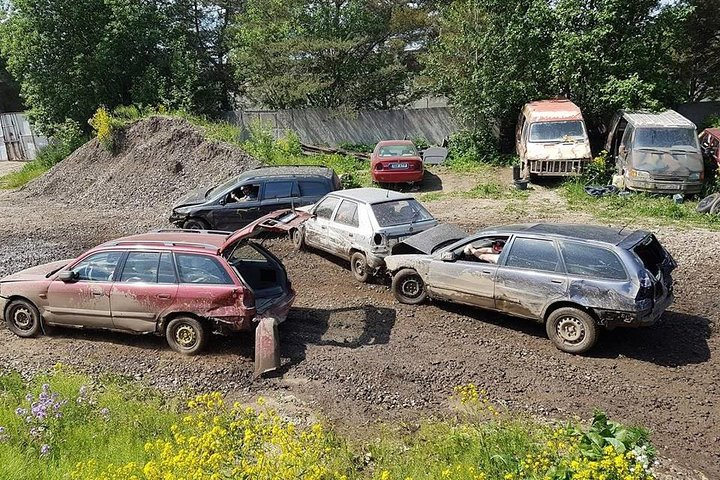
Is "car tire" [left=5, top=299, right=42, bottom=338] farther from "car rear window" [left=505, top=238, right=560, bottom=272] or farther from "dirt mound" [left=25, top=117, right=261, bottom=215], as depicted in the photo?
"dirt mound" [left=25, top=117, right=261, bottom=215]

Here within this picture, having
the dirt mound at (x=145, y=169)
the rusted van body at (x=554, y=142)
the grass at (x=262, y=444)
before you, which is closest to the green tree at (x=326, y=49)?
the dirt mound at (x=145, y=169)

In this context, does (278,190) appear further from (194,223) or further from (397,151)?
(397,151)

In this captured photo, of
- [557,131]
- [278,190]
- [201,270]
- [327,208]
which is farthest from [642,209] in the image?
[201,270]

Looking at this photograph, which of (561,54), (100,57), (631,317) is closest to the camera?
(631,317)

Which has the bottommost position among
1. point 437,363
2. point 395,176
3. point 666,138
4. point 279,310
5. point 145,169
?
point 437,363

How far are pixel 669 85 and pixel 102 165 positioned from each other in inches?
778

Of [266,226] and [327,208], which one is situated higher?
[266,226]

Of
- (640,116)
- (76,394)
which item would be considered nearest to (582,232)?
(76,394)

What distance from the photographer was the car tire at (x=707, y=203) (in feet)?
43.6

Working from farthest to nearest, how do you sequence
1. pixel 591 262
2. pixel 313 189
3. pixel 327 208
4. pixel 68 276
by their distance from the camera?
pixel 313 189 < pixel 327 208 < pixel 68 276 < pixel 591 262

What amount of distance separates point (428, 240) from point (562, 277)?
243cm

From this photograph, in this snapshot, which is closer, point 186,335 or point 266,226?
point 266,226

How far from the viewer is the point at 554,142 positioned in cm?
1714

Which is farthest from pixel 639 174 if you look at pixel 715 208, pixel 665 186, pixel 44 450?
pixel 44 450
